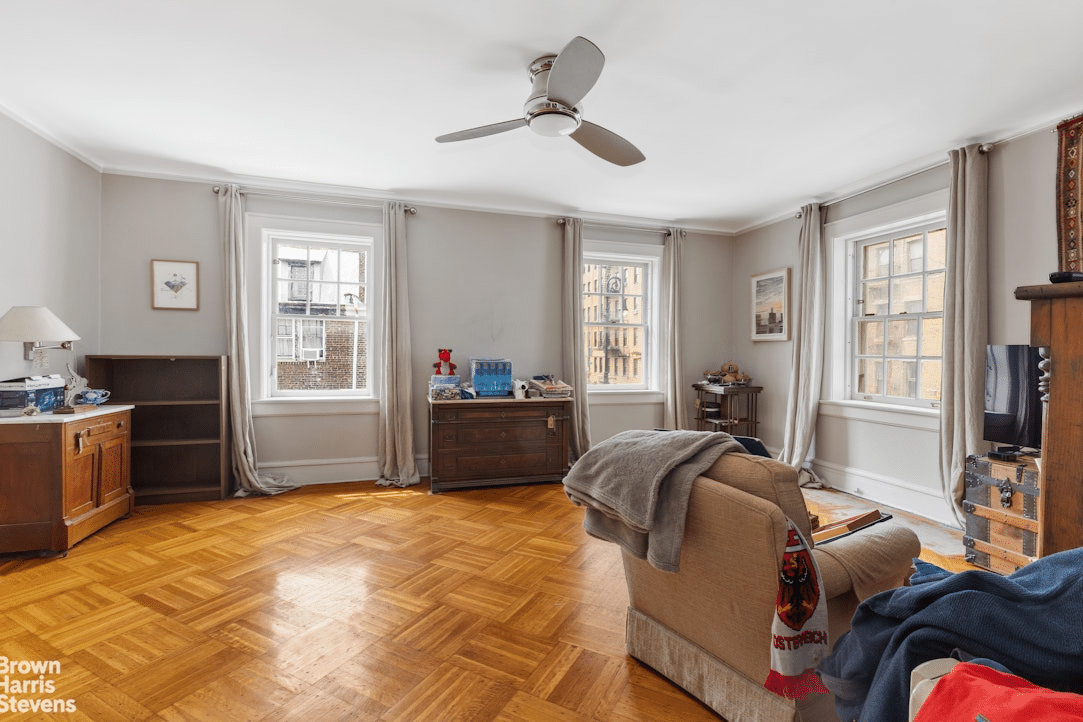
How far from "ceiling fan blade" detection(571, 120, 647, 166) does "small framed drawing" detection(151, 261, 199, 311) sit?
333 centimetres

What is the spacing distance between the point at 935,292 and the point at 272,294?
17.3 feet

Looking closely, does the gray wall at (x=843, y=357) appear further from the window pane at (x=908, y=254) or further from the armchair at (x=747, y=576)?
the armchair at (x=747, y=576)

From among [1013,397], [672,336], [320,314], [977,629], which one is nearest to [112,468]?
[320,314]

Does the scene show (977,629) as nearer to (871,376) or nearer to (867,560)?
(867,560)

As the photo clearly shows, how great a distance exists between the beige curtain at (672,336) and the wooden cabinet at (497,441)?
1286 millimetres

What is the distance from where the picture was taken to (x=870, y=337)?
4395 mm

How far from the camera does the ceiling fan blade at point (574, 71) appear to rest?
2020 millimetres

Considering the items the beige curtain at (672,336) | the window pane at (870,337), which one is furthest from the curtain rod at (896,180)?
the beige curtain at (672,336)

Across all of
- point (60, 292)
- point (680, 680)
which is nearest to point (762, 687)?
point (680, 680)

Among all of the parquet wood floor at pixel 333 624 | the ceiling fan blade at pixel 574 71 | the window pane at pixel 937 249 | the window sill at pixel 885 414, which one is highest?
the ceiling fan blade at pixel 574 71

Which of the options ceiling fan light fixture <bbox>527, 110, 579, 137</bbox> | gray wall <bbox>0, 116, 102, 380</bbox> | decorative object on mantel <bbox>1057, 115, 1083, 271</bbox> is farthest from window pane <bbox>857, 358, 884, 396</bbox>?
gray wall <bbox>0, 116, 102, 380</bbox>

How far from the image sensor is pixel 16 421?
9.50ft

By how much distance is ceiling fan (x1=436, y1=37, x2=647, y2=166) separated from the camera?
2088 mm

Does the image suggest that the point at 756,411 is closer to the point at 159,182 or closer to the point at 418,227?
the point at 418,227
